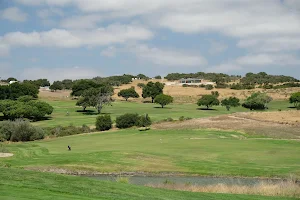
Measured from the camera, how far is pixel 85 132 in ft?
257

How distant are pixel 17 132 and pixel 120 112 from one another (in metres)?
43.4

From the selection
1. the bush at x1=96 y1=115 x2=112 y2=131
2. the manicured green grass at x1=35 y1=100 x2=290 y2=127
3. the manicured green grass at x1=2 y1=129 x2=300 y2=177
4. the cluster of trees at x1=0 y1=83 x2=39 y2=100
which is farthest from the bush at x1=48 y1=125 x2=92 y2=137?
the cluster of trees at x1=0 y1=83 x2=39 y2=100

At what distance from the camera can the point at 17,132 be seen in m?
68.3

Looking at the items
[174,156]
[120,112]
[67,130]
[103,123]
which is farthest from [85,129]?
[174,156]

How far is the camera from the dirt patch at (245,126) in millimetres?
68062

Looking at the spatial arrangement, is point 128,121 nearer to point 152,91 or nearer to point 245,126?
point 245,126

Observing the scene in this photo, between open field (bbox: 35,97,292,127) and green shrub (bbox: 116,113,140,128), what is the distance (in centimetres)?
831

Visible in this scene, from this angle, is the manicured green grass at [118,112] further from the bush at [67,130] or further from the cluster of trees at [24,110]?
the bush at [67,130]

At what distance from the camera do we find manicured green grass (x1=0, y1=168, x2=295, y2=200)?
17.0 m

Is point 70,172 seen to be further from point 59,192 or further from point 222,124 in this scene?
point 222,124

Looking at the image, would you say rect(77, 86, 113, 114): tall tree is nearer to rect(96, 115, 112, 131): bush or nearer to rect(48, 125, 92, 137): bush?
rect(48, 125, 92, 137): bush

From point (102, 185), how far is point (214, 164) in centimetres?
2400

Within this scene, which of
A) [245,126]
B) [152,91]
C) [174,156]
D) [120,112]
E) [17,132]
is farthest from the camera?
[152,91]

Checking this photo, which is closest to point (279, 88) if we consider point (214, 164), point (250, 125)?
point (250, 125)
